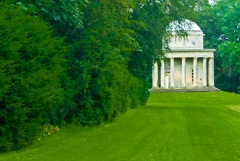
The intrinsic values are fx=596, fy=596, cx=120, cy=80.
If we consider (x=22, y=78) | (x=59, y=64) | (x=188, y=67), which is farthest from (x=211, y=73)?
(x=22, y=78)

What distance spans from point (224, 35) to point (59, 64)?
76.3 metres

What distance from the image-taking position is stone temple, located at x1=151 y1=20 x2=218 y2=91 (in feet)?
290

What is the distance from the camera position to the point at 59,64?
61.7 ft

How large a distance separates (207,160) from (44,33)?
21.4 ft

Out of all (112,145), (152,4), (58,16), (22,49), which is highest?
(152,4)

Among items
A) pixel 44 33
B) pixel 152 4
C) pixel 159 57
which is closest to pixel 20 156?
pixel 44 33

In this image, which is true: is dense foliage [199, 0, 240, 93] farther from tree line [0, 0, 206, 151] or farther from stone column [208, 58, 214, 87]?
Result: tree line [0, 0, 206, 151]

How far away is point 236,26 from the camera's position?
82750 millimetres

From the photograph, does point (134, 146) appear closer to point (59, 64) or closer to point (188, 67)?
point (59, 64)

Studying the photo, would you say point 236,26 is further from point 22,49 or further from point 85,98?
point 22,49

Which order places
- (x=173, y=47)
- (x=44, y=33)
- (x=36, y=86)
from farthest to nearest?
(x=173, y=47)
(x=44, y=33)
(x=36, y=86)

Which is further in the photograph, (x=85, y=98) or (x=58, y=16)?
(x=85, y=98)

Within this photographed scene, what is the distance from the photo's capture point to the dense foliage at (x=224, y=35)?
264 feet

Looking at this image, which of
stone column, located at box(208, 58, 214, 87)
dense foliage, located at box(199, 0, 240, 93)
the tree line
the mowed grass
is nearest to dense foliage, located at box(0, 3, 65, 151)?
the tree line
